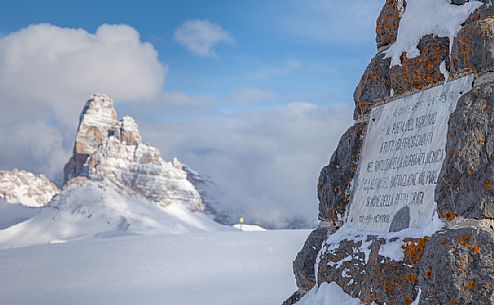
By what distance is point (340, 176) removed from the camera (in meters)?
4.76

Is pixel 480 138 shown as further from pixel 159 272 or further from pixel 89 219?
pixel 89 219

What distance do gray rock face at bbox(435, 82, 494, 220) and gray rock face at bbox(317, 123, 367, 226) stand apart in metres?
1.52

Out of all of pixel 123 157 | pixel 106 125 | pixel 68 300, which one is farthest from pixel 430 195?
pixel 106 125

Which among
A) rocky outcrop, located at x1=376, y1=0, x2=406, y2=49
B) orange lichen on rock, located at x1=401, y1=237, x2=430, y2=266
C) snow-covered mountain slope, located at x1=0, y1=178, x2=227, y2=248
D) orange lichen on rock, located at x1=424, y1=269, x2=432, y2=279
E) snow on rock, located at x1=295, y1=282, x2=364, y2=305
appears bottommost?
snow on rock, located at x1=295, y1=282, x2=364, y2=305

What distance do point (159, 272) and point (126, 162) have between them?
163 meters

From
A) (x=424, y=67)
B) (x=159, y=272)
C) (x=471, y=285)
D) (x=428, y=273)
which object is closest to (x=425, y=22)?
(x=424, y=67)

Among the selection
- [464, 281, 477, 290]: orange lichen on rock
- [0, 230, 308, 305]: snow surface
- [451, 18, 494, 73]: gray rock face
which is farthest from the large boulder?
[0, 230, 308, 305]: snow surface

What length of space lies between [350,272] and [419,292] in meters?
0.83

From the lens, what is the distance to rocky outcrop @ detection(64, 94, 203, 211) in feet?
568

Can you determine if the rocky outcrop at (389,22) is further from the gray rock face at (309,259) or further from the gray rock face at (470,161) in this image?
the gray rock face at (470,161)

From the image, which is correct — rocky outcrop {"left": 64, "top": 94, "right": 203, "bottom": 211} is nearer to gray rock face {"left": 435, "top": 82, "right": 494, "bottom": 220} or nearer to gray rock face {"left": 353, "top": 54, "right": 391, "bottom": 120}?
gray rock face {"left": 353, "top": 54, "right": 391, "bottom": 120}

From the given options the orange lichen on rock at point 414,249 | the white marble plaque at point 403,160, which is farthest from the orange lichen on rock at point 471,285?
the white marble plaque at point 403,160

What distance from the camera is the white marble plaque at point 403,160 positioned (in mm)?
3590

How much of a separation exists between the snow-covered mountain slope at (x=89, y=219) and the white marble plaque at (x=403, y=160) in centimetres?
10211
